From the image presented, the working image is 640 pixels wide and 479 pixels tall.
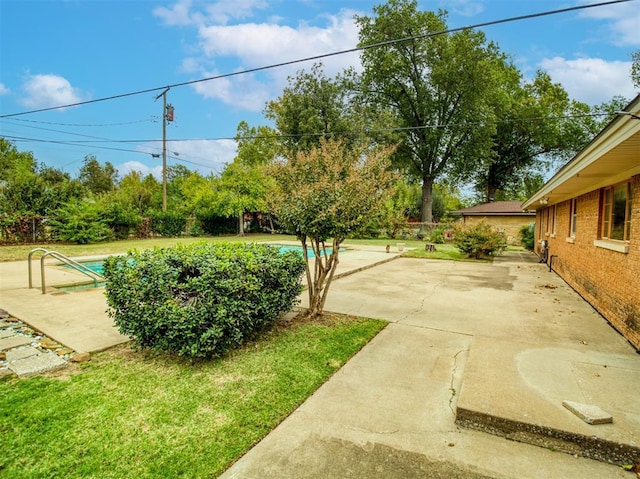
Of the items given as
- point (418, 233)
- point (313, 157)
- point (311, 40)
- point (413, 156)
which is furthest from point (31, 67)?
point (413, 156)

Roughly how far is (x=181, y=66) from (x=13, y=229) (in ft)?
37.1

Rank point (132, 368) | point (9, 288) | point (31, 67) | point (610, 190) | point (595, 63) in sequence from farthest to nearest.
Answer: point (595, 63) < point (31, 67) < point (9, 288) < point (610, 190) < point (132, 368)

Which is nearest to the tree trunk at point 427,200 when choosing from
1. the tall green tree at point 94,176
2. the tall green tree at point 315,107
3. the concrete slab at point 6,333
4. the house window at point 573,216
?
the tall green tree at point 315,107

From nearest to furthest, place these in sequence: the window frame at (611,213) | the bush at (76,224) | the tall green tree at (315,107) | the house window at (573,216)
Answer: the window frame at (611,213) < the house window at (573,216) < the bush at (76,224) < the tall green tree at (315,107)

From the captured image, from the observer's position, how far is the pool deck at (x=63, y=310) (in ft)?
13.7

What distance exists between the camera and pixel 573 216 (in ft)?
28.2

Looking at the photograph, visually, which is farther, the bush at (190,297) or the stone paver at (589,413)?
the bush at (190,297)

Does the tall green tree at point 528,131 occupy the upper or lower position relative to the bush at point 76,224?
upper

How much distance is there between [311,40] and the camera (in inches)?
336

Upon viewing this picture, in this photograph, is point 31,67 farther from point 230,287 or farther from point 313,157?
point 230,287

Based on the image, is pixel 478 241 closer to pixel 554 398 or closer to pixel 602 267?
pixel 602 267

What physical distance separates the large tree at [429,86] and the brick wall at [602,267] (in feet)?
58.1

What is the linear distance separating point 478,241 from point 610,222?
7683 millimetres

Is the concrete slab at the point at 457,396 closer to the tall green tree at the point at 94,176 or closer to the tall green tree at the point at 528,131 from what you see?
the tall green tree at the point at 528,131
